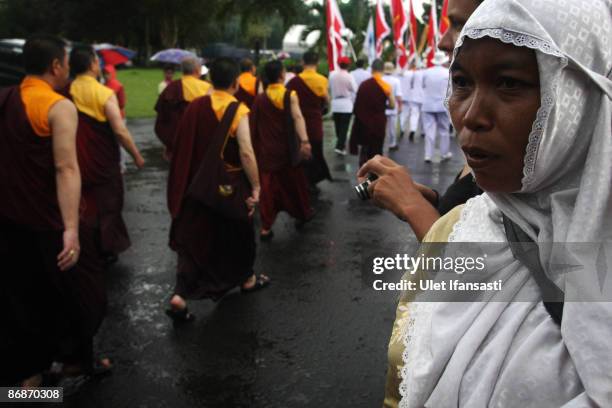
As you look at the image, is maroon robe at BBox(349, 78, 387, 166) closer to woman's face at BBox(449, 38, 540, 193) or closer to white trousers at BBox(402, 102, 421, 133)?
white trousers at BBox(402, 102, 421, 133)

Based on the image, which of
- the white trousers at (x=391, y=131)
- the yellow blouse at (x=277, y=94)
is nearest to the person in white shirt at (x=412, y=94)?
the white trousers at (x=391, y=131)

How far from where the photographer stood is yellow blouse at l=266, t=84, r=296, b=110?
6.61 meters

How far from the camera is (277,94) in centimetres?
663

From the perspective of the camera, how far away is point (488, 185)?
107 cm

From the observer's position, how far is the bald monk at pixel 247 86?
9125mm

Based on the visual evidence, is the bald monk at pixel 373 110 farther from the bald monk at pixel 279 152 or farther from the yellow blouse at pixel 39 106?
the yellow blouse at pixel 39 106

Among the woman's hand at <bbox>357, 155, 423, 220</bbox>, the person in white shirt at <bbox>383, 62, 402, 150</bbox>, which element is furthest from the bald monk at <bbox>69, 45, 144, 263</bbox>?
the person in white shirt at <bbox>383, 62, 402, 150</bbox>

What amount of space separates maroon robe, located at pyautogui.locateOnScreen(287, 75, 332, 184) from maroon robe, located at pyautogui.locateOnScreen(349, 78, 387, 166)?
1661 mm

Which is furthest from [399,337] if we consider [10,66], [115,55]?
[115,55]

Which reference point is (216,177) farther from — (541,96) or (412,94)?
(412,94)

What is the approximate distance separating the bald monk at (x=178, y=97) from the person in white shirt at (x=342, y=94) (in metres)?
4.00

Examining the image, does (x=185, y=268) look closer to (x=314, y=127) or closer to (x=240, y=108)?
(x=240, y=108)

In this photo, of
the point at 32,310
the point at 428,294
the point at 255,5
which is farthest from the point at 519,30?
the point at 255,5

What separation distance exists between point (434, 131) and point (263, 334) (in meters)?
7.88
